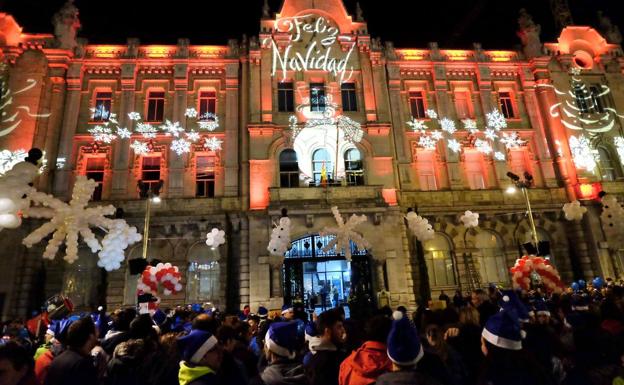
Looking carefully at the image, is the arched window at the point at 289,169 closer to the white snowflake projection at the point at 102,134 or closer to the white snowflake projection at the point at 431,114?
the white snowflake projection at the point at 431,114

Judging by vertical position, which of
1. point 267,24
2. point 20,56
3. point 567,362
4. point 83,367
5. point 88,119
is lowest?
point 567,362

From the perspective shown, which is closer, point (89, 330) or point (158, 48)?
point (89, 330)

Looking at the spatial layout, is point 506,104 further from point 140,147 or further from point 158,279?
point 158,279

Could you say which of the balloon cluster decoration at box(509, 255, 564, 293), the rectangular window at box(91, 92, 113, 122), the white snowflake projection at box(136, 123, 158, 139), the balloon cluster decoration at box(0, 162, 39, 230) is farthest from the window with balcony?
the balloon cluster decoration at box(0, 162, 39, 230)

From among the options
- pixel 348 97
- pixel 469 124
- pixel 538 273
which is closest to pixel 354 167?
pixel 348 97

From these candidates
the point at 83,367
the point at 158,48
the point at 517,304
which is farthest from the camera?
the point at 158,48

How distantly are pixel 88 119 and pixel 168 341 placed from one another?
21916mm

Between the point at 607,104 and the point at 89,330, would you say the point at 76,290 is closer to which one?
the point at 89,330

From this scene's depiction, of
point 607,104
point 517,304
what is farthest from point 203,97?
point 607,104

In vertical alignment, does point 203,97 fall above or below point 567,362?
above

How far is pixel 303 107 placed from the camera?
2372 cm

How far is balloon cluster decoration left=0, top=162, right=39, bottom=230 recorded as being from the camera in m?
A: 8.81

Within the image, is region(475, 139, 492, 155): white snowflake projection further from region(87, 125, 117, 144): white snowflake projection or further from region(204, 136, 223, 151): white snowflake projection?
region(87, 125, 117, 144): white snowflake projection

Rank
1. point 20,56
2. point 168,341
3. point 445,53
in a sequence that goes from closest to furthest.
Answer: point 168,341 < point 20,56 < point 445,53
